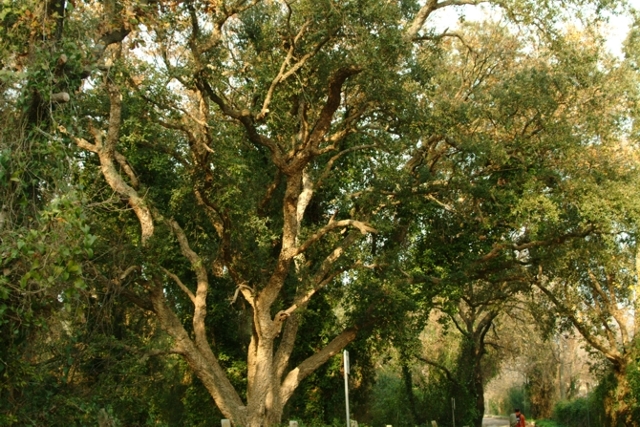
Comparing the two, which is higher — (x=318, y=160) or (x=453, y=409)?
(x=318, y=160)

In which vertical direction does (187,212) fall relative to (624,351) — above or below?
above

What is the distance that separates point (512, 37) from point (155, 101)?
961 centimetres

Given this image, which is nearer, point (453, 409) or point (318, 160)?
point (318, 160)

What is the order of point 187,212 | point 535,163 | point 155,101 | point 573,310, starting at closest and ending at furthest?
point 155,101, point 535,163, point 187,212, point 573,310

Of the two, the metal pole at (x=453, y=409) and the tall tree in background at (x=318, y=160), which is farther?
the metal pole at (x=453, y=409)

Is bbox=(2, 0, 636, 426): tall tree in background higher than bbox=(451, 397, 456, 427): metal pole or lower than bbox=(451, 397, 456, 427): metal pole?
higher

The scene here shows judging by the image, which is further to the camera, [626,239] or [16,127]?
[626,239]

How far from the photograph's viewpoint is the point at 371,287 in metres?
18.5

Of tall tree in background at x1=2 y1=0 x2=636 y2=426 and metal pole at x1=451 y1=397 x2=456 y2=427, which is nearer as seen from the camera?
tall tree in background at x1=2 y1=0 x2=636 y2=426

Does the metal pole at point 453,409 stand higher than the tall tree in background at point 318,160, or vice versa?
the tall tree in background at point 318,160

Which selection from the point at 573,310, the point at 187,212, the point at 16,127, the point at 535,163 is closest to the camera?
the point at 16,127

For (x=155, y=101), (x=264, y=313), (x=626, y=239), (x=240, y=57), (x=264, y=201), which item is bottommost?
(x=264, y=313)

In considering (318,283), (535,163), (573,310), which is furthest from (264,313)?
(573,310)

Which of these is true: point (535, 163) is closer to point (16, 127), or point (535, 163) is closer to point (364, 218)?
point (364, 218)
